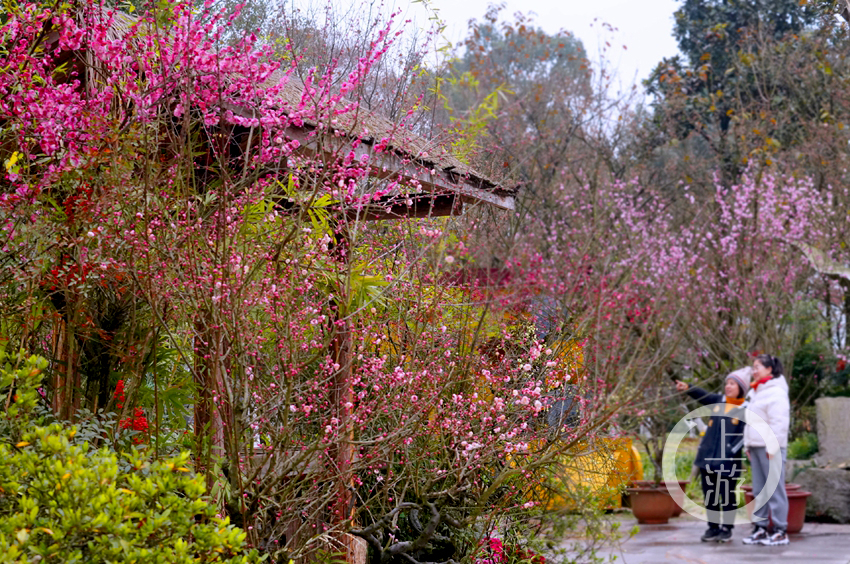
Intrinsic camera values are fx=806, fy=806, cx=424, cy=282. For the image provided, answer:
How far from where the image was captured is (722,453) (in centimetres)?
904

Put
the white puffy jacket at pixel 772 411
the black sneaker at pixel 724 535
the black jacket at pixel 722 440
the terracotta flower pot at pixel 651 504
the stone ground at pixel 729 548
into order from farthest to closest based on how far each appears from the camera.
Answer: the terracotta flower pot at pixel 651 504, the black jacket at pixel 722 440, the black sneaker at pixel 724 535, the white puffy jacket at pixel 772 411, the stone ground at pixel 729 548

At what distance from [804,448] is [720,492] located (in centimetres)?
446

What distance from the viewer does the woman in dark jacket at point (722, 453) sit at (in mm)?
8836

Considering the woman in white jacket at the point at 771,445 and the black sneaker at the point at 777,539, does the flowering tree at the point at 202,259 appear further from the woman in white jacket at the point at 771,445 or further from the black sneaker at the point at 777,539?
the black sneaker at the point at 777,539

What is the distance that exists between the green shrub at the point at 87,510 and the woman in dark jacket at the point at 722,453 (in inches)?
279

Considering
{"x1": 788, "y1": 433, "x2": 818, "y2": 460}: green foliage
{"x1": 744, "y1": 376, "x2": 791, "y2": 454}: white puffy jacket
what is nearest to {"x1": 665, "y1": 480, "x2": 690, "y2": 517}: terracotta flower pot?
{"x1": 744, "y1": 376, "x2": 791, "y2": 454}: white puffy jacket

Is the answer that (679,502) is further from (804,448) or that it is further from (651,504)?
(804,448)

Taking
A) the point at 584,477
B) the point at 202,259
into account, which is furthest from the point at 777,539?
the point at 202,259

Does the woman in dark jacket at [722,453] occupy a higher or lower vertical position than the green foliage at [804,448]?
higher

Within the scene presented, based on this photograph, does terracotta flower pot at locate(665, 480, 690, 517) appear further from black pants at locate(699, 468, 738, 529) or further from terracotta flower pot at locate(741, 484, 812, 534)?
terracotta flower pot at locate(741, 484, 812, 534)

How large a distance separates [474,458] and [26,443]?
2.33 m

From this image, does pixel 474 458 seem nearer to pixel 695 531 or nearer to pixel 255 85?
pixel 255 85

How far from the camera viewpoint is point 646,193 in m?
16.6

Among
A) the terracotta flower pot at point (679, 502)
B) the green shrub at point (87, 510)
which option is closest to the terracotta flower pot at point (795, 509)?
the terracotta flower pot at point (679, 502)
